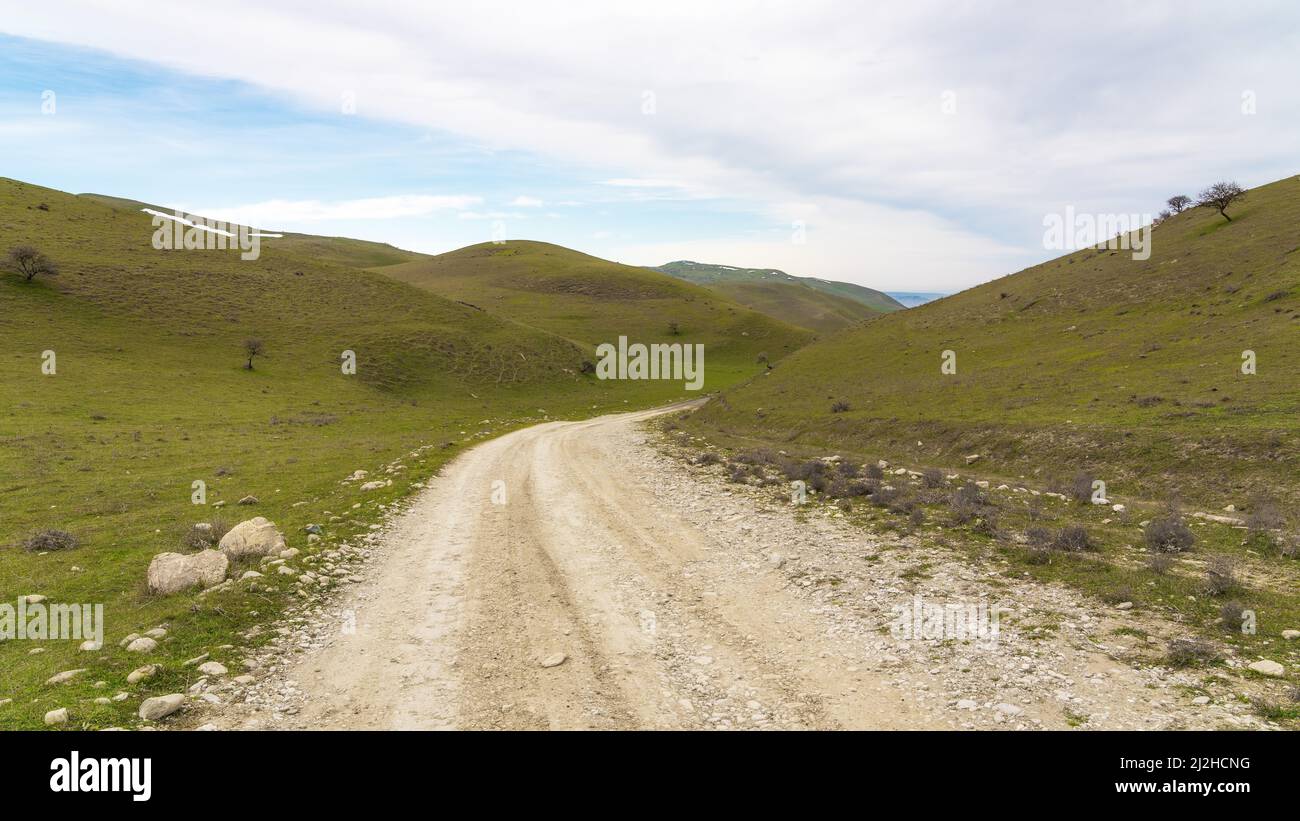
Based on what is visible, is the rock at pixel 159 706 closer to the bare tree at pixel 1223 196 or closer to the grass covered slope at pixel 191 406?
the grass covered slope at pixel 191 406

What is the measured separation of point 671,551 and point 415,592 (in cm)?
630

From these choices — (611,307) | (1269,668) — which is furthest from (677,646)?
(611,307)

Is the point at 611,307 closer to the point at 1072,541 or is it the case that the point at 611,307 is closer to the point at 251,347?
the point at 251,347

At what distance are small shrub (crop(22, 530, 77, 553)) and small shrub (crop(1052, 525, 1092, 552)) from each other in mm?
24890

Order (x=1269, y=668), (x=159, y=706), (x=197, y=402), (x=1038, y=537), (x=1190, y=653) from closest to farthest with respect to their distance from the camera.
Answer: (x=159, y=706)
(x=1269, y=668)
(x=1190, y=653)
(x=1038, y=537)
(x=197, y=402)

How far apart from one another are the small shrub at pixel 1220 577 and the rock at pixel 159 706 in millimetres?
16567

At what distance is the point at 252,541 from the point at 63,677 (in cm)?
599

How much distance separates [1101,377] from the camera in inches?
1267

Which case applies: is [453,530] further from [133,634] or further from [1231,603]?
[1231,603]

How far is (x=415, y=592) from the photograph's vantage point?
490 inches

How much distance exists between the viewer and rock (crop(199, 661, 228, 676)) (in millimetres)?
8664

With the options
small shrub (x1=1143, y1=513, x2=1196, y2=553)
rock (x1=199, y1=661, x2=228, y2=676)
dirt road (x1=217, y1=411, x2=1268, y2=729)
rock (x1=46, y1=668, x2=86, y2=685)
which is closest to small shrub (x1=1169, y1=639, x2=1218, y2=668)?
dirt road (x1=217, y1=411, x2=1268, y2=729)

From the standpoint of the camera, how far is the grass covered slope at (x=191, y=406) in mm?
10839

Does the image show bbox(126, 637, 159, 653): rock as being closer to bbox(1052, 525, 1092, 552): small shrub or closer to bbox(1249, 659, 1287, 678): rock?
bbox(1249, 659, 1287, 678): rock
